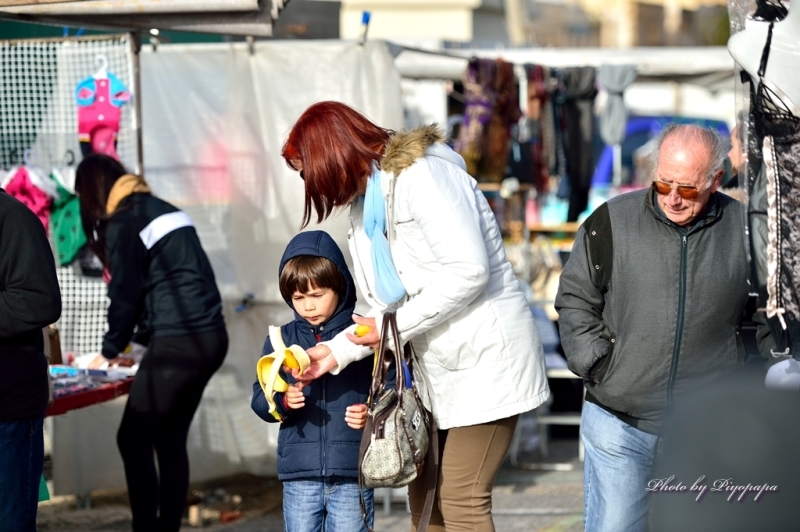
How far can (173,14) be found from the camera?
161 inches

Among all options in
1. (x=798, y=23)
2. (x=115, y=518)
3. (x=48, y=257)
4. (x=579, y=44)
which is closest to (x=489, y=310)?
(x=798, y=23)

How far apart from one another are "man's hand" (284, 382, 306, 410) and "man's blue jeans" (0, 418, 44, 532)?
835 mm

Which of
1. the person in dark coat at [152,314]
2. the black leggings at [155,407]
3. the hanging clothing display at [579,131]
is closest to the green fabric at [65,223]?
the person in dark coat at [152,314]

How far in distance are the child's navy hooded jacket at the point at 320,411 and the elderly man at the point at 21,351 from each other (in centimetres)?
69

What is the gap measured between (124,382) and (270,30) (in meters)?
1.63

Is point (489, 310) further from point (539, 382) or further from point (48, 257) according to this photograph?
point (48, 257)

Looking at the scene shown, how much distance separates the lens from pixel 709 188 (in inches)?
111

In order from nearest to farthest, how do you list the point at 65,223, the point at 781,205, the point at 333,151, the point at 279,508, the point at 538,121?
the point at 781,205, the point at 333,151, the point at 65,223, the point at 279,508, the point at 538,121

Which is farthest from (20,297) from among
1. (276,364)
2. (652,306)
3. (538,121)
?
(538,121)

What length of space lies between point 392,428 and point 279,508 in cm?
265

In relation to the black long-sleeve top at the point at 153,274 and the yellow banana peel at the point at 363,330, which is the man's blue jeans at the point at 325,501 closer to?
the yellow banana peel at the point at 363,330

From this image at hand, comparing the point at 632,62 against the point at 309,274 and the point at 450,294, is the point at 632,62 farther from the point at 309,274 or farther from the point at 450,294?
the point at 450,294

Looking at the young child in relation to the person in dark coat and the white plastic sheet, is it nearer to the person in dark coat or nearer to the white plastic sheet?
the person in dark coat

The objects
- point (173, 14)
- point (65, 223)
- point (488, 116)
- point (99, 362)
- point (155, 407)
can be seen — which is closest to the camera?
point (173, 14)
